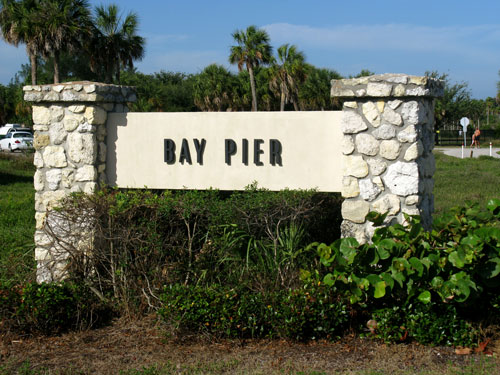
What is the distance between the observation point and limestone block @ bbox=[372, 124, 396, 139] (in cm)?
582

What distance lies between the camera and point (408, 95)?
18.7ft

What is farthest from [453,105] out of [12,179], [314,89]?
[12,179]

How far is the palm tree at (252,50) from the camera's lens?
131 ft

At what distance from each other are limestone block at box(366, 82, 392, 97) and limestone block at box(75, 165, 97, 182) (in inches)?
125

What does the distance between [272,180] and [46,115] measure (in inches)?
108

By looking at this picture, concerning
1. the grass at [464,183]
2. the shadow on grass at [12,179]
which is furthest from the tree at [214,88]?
the shadow on grass at [12,179]

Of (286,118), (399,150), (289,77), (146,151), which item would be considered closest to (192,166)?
(146,151)

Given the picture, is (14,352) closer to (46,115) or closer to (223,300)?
(223,300)

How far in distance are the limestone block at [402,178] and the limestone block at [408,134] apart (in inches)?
8.9

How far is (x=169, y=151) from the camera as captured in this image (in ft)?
22.2

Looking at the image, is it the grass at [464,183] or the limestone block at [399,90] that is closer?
the limestone block at [399,90]

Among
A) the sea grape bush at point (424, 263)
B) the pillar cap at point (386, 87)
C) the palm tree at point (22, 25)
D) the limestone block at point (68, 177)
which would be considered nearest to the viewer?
the sea grape bush at point (424, 263)

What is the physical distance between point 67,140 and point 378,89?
11.6 ft

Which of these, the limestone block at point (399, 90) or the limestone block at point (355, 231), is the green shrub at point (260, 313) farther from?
the limestone block at point (399, 90)
